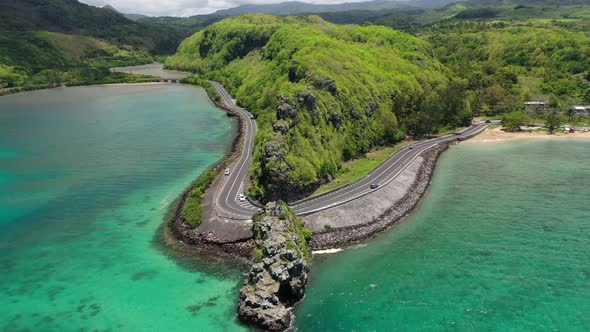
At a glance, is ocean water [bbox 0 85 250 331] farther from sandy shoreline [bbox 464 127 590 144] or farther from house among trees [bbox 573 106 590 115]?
house among trees [bbox 573 106 590 115]

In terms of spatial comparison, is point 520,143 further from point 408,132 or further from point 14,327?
point 14,327

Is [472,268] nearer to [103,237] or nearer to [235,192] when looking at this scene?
[235,192]

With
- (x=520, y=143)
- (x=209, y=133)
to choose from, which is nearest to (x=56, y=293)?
(x=209, y=133)

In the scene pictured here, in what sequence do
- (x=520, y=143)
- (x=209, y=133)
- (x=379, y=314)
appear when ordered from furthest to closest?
(x=209, y=133) → (x=520, y=143) → (x=379, y=314)

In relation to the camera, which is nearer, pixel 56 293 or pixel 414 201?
pixel 56 293

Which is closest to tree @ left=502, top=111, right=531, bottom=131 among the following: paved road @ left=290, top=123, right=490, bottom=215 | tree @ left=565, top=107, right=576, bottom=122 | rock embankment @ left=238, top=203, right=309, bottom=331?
tree @ left=565, top=107, right=576, bottom=122

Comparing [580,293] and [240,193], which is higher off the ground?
[240,193]

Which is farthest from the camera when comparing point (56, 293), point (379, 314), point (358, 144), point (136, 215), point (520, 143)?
point (520, 143)
